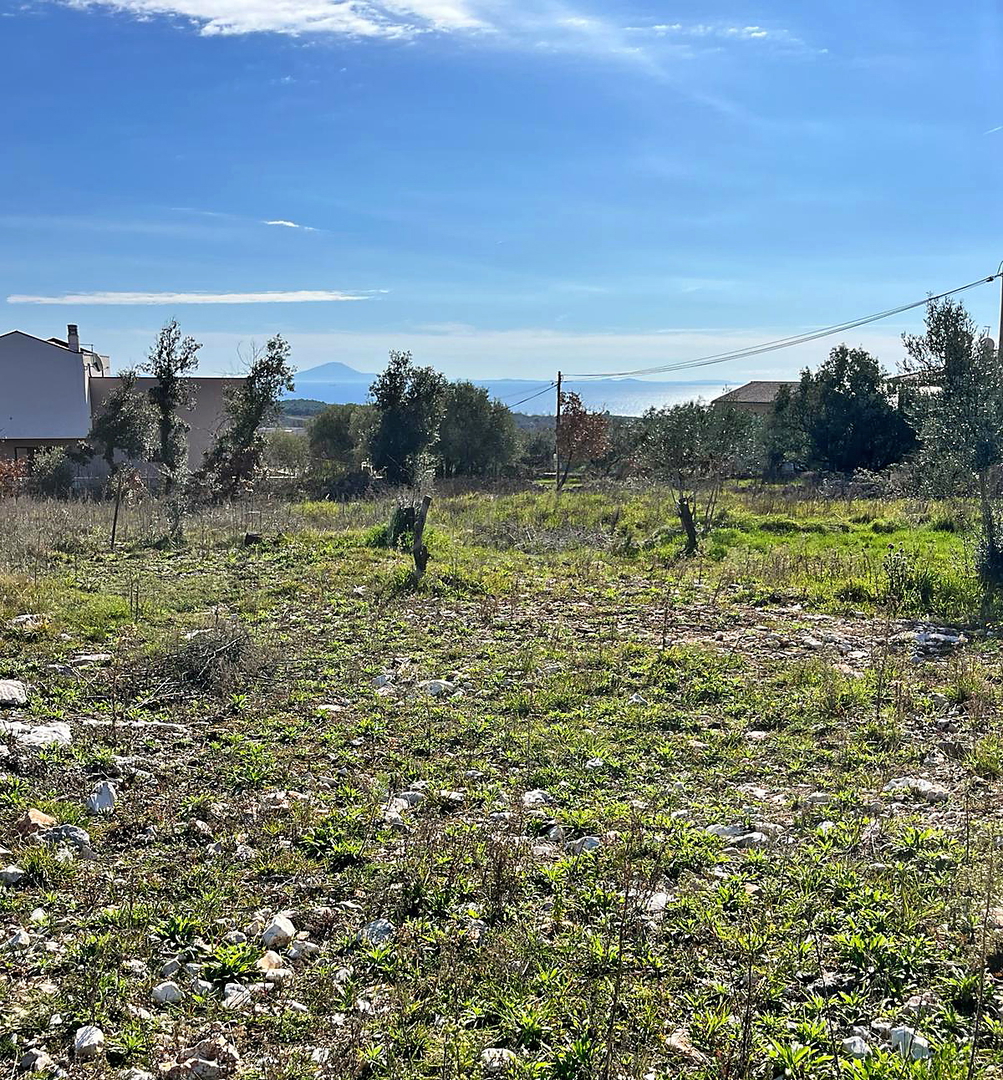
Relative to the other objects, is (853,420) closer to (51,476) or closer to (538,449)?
(538,449)

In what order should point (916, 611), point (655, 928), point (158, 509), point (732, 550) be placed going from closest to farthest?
point (655, 928) < point (916, 611) < point (732, 550) < point (158, 509)

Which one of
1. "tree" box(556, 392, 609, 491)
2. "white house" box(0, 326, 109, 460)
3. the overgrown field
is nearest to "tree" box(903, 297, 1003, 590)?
the overgrown field

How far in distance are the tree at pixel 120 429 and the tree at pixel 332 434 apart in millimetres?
15596

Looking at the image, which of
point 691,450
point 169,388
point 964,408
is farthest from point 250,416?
point 964,408

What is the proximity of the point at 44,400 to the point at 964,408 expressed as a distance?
43.5 m

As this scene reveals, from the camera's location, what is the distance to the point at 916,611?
11.7 m

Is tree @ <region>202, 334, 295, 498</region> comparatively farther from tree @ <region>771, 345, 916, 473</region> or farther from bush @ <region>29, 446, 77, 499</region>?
tree @ <region>771, 345, 916, 473</region>

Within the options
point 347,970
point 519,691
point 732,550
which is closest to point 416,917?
point 347,970

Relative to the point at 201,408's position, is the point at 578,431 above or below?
below

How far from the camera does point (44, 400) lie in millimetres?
43969

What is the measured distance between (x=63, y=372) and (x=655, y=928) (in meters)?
47.0

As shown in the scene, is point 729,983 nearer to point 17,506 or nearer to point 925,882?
point 925,882

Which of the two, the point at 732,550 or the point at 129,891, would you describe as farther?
the point at 732,550

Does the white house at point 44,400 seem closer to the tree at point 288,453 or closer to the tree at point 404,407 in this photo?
the tree at point 288,453
